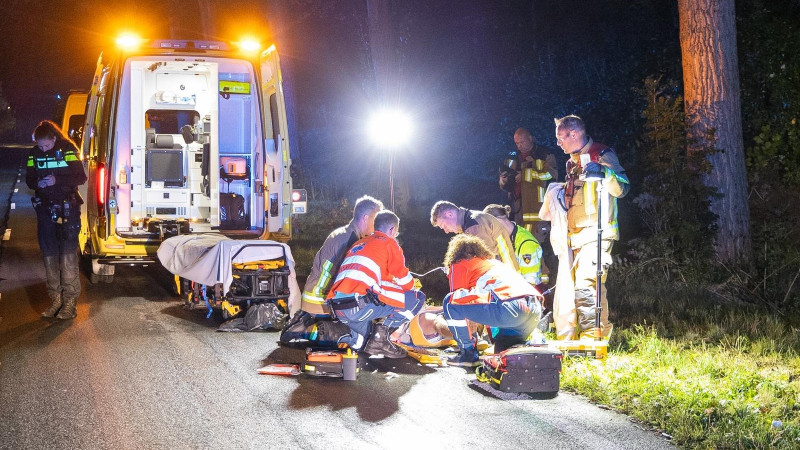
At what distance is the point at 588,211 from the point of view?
660 centimetres

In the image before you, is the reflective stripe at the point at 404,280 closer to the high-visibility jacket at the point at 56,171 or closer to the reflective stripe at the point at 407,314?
the reflective stripe at the point at 407,314

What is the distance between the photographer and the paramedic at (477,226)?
706cm

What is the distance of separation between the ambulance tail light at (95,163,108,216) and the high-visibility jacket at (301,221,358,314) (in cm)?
310

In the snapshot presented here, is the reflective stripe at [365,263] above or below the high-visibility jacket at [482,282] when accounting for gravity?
above

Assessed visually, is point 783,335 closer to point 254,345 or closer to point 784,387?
point 784,387

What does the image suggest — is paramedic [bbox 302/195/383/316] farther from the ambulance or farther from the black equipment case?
the ambulance

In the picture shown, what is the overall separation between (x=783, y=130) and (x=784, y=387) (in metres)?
6.91

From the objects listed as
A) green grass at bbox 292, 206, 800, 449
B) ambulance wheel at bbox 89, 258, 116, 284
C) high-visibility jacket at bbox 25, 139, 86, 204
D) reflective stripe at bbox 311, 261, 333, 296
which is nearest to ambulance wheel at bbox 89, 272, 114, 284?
ambulance wheel at bbox 89, 258, 116, 284

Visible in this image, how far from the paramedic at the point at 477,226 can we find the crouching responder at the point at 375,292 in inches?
24.2

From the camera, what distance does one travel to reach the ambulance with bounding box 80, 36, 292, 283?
901cm

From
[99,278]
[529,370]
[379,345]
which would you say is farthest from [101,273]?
Answer: [529,370]

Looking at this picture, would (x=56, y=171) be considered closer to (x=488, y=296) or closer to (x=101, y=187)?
(x=101, y=187)

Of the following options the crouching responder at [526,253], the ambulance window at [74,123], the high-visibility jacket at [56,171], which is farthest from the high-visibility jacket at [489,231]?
the ambulance window at [74,123]

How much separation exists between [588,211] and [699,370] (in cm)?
144
